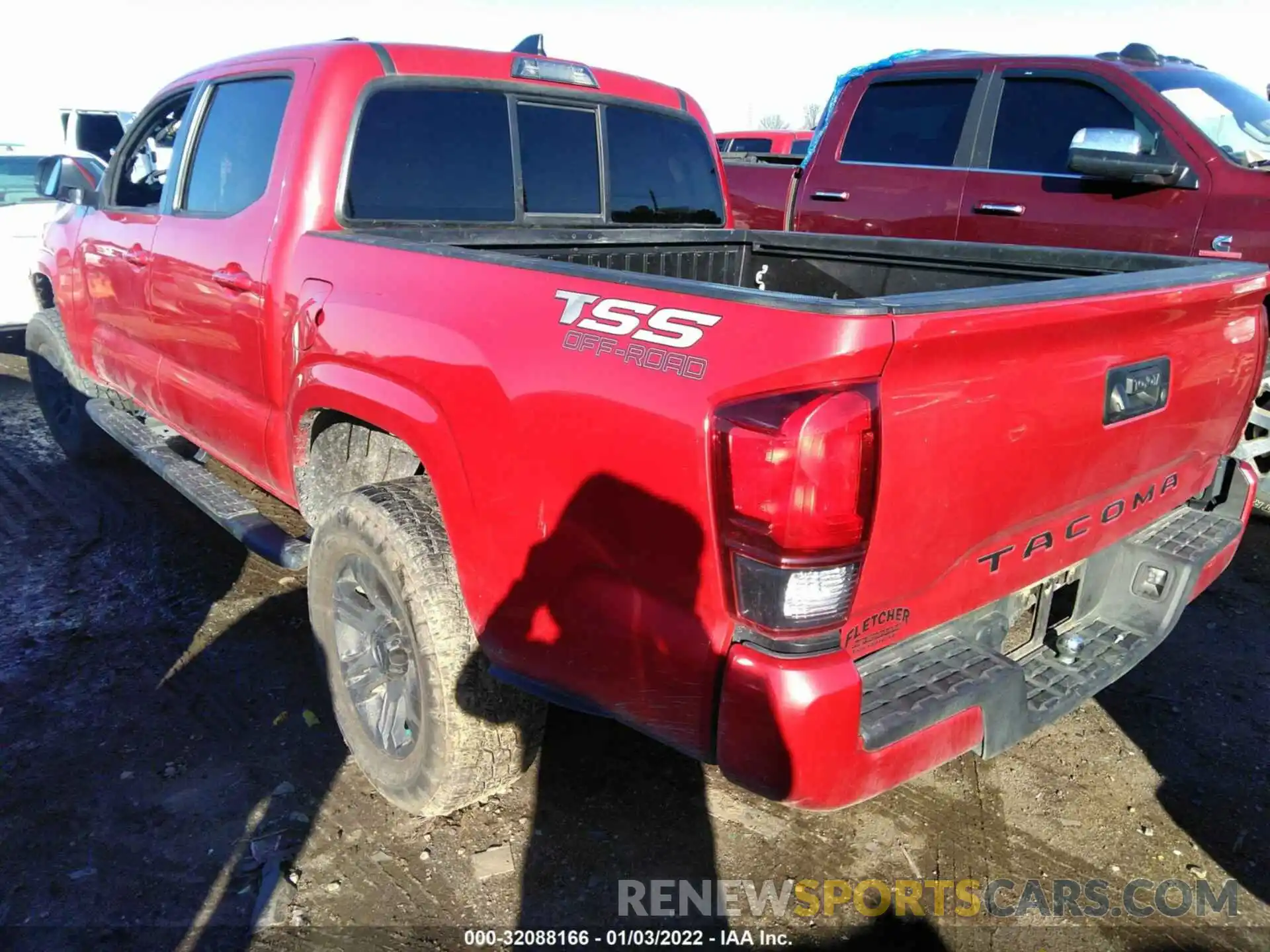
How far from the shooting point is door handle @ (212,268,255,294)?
307cm

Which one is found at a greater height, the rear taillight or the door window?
the door window

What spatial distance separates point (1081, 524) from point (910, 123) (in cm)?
406

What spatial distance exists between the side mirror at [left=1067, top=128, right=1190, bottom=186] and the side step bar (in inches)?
156

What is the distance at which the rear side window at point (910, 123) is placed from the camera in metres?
5.35

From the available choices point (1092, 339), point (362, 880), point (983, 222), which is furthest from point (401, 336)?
point (983, 222)

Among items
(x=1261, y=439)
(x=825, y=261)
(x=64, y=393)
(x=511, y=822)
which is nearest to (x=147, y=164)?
(x=64, y=393)

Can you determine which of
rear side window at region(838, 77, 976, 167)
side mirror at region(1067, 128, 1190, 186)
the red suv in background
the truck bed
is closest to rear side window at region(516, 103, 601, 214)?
the truck bed

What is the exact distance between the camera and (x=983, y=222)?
16.6 ft

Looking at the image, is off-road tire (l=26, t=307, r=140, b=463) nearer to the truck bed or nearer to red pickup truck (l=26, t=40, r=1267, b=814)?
red pickup truck (l=26, t=40, r=1267, b=814)

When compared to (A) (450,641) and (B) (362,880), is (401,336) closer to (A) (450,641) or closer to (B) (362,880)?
(A) (450,641)

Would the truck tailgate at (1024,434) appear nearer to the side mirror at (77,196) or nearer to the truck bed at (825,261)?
the truck bed at (825,261)

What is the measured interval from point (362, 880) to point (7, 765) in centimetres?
134

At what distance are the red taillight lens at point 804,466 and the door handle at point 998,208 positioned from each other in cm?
393

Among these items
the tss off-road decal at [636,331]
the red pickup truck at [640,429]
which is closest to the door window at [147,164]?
the red pickup truck at [640,429]
